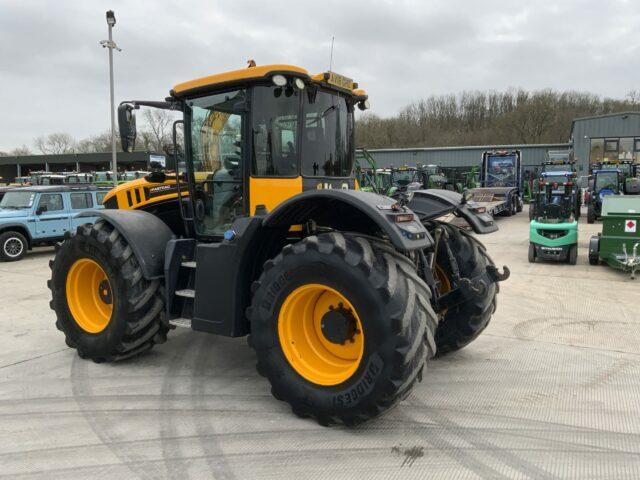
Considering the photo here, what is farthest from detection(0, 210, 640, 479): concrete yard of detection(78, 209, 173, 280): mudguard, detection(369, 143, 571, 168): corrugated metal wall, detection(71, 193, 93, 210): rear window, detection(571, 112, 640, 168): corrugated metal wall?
detection(369, 143, 571, 168): corrugated metal wall

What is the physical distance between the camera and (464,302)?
4.41 m

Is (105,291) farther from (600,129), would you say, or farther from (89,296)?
(600,129)

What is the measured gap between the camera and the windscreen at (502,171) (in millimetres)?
23688

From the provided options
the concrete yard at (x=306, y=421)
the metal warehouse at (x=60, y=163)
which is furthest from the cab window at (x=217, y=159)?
the metal warehouse at (x=60, y=163)

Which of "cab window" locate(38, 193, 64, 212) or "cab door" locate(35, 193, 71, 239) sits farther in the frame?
"cab window" locate(38, 193, 64, 212)

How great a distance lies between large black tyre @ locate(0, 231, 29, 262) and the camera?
11.7 metres

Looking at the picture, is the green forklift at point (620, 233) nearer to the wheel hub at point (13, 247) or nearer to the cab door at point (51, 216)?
the cab door at point (51, 216)

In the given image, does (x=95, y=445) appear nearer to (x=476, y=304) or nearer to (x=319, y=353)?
(x=319, y=353)

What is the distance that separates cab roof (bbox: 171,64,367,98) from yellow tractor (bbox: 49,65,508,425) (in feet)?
0.04

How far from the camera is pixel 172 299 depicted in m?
4.29

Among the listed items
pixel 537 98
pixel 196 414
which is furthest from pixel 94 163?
pixel 196 414

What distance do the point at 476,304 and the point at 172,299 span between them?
8.40ft

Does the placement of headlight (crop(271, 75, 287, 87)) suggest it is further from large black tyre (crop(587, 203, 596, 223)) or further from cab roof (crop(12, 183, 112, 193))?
large black tyre (crop(587, 203, 596, 223))

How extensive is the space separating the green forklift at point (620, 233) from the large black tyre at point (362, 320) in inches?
282
